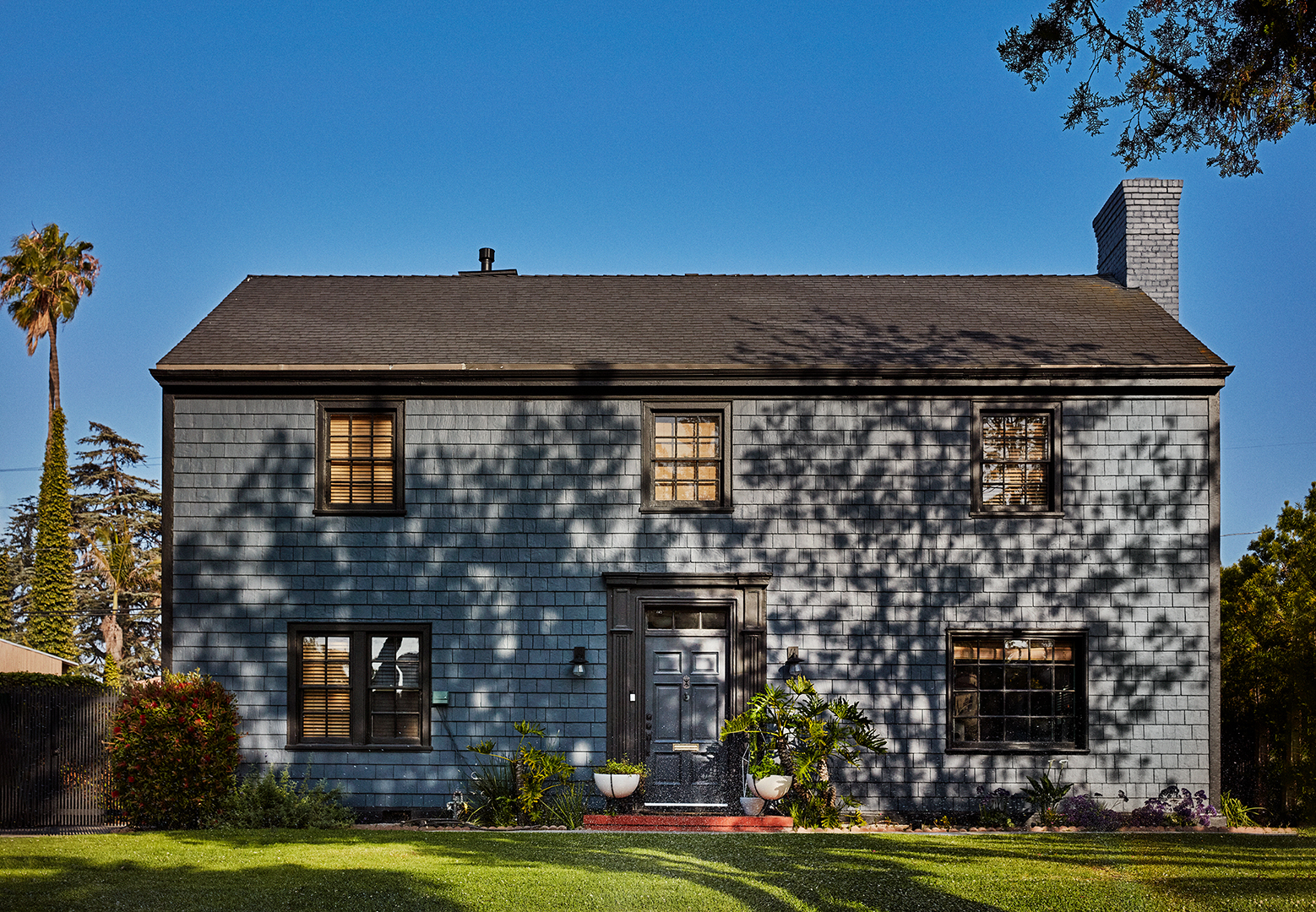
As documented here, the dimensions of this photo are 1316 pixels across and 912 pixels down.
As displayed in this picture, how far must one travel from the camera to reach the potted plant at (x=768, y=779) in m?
11.6

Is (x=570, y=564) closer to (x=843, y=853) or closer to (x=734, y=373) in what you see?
(x=734, y=373)

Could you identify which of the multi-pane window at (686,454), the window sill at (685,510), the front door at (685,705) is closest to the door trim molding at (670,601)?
the front door at (685,705)

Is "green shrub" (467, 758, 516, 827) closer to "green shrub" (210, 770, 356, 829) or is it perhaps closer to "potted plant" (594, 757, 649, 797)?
"potted plant" (594, 757, 649, 797)

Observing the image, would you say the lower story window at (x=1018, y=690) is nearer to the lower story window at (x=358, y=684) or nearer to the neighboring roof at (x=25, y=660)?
the lower story window at (x=358, y=684)

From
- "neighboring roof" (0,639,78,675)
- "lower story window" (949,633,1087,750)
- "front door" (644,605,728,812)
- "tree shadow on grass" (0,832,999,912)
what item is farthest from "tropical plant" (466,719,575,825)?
"neighboring roof" (0,639,78,675)

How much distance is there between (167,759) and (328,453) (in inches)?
149

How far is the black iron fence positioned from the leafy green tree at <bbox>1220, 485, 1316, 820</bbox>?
13285mm

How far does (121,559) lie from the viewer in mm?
37781

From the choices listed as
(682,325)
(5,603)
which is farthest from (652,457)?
(5,603)

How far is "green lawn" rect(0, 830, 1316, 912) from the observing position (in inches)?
301

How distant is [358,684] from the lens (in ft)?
41.4

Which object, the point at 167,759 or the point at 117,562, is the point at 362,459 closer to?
the point at 167,759

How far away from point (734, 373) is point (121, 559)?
32.1 m

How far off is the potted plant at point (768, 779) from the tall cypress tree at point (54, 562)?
23.1m
